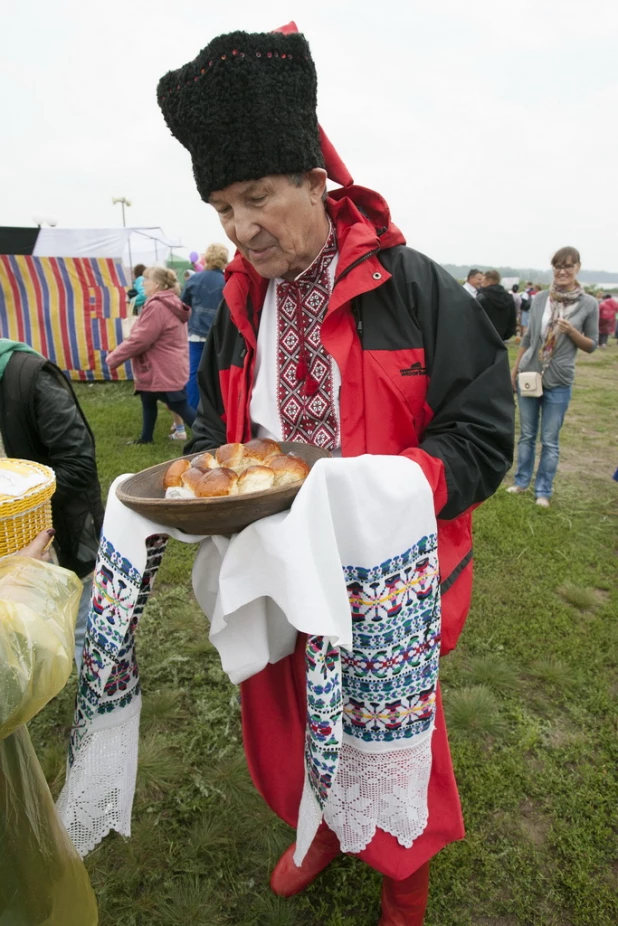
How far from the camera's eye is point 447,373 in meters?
1.47

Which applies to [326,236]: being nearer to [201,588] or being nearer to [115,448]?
[201,588]

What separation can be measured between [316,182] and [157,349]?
5.47m

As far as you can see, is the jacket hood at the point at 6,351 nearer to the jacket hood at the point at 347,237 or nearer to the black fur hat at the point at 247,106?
the jacket hood at the point at 347,237

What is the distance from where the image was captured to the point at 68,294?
34.1 ft

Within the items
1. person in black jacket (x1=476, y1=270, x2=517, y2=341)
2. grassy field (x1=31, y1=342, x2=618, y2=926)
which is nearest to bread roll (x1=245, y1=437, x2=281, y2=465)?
grassy field (x1=31, y1=342, x2=618, y2=926)

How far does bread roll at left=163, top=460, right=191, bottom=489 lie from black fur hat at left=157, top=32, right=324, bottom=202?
69 cm

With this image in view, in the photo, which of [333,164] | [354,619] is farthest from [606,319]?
[354,619]

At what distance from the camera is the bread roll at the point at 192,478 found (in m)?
1.30

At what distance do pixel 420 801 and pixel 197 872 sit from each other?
1136 mm

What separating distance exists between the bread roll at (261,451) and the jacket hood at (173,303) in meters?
5.65

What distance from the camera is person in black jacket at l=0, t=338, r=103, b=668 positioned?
2.34 m

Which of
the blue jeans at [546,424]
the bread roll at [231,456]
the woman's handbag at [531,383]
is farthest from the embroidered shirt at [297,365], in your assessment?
the blue jeans at [546,424]

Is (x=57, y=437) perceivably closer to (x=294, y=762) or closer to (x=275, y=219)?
(x=275, y=219)

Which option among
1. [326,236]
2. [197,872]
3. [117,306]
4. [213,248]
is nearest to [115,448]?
[213,248]
